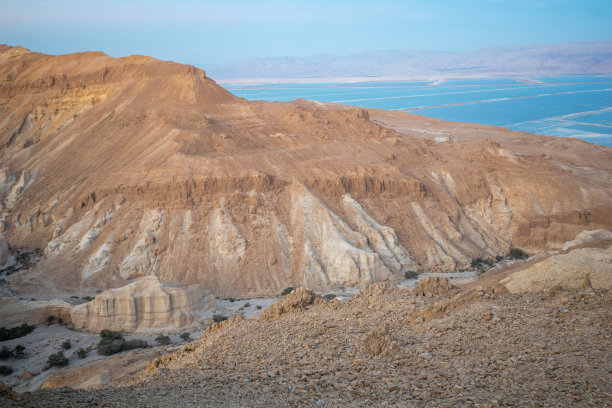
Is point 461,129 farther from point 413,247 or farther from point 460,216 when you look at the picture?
point 413,247

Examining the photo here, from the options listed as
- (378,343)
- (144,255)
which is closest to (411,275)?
(144,255)

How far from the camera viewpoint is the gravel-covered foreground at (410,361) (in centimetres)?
888

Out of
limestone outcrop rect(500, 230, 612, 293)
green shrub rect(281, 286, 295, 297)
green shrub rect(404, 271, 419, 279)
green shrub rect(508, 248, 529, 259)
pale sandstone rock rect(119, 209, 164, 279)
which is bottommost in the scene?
green shrub rect(508, 248, 529, 259)

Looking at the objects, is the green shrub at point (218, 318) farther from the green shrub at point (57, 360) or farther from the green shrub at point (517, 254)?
the green shrub at point (517, 254)

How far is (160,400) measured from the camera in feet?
32.7

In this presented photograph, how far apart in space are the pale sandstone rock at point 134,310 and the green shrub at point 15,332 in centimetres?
200

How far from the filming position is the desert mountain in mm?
30156

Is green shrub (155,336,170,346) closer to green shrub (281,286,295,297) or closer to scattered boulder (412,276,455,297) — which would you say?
green shrub (281,286,295,297)

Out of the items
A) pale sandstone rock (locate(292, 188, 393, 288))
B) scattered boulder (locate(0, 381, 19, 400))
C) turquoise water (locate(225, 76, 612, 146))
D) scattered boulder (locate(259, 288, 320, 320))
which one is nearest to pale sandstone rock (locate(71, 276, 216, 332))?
pale sandstone rock (locate(292, 188, 393, 288))

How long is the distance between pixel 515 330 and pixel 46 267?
2699 cm

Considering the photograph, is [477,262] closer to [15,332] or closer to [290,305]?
[290,305]

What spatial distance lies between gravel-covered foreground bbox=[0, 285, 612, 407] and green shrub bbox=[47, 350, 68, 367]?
9.15 metres

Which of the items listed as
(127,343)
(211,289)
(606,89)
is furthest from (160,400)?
(606,89)

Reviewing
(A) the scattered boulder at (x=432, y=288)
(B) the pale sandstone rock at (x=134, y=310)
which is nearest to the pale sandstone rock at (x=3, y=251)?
(B) the pale sandstone rock at (x=134, y=310)
